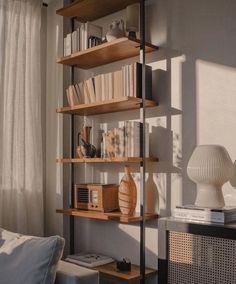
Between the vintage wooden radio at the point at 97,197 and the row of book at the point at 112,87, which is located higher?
the row of book at the point at 112,87

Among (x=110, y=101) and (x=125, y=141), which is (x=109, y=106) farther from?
(x=125, y=141)

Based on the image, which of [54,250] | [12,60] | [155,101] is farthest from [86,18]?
[54,250]

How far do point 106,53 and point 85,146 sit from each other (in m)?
0.69

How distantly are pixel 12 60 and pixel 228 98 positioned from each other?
5.55 feet

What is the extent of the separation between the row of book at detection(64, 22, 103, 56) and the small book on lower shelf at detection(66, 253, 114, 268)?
152 centimetres

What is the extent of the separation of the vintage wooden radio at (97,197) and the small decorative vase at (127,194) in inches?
5.9

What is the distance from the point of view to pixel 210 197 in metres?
2.07

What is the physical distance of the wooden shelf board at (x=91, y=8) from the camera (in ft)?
9.28

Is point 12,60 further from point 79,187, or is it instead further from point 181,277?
point 181,277

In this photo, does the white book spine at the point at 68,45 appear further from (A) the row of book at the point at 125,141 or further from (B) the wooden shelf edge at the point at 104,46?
(A) the row of book at the point at 125,141

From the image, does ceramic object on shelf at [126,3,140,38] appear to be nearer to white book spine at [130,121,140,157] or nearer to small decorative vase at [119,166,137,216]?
white book spine at [130,121,140,157]

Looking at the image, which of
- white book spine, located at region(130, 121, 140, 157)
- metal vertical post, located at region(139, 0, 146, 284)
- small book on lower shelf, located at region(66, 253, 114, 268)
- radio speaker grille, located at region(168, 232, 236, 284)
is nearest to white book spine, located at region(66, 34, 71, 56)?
metal vertical post, located at region(139, 0, 146, 284)

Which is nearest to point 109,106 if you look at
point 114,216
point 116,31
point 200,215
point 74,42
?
point 116,31

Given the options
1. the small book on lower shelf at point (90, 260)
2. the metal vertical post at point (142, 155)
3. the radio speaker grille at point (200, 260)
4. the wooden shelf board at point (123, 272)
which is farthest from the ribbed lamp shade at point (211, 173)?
the small book on lower shelf at point (90, 260)
